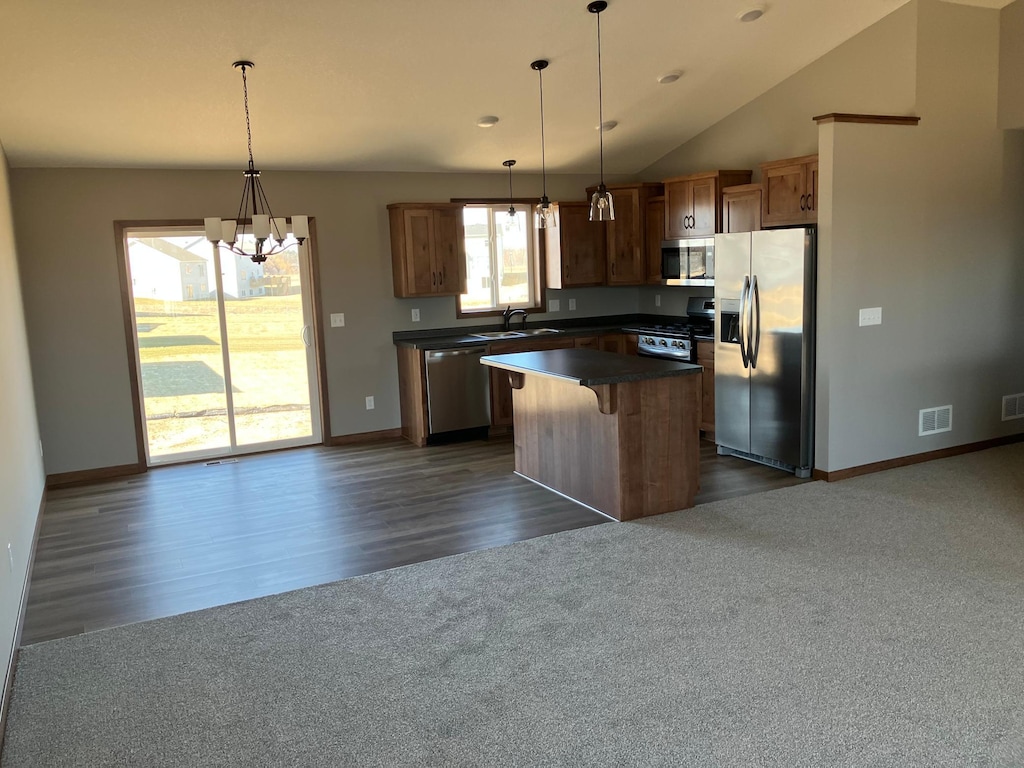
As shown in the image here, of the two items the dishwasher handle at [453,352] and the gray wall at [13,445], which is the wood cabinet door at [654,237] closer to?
the dishwasher handle at [453,352]

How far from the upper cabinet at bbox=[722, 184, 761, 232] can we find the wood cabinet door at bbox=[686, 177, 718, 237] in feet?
0.32

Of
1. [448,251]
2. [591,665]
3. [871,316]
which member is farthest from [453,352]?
[591,665]

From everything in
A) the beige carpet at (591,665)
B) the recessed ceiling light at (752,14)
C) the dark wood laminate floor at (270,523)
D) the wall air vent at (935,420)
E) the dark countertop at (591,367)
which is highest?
the recessed ceiling light at (752,14)

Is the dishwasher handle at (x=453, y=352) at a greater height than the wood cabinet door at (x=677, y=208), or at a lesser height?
lesser

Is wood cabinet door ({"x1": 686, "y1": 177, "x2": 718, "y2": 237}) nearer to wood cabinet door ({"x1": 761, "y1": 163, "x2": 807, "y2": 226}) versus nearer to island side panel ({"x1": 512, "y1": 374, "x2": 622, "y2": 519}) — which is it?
wood cabinet door ({"x1": 761, "y1": 163, "x2": 807, "y2": 226})

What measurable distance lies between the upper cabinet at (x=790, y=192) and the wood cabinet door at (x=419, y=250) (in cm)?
291

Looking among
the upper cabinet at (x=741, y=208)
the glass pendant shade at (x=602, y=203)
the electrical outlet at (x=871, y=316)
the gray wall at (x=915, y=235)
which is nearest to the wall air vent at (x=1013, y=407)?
the gray wall at (x=915, y=235)

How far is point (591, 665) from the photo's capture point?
3.07 metres

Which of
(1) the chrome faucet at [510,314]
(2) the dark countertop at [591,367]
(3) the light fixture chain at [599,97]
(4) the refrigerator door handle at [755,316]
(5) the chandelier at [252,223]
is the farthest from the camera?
(1) the chrome faucet at [510,314]

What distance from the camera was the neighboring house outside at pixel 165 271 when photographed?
254 inches

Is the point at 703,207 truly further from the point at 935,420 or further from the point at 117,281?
the point at 117,281

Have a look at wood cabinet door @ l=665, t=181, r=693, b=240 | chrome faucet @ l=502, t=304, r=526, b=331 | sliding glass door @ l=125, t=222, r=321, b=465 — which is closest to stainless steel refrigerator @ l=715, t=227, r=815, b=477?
wood cabinet door @ l=665, t=181, r=693, b=240

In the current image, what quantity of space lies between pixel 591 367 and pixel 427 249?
111 inches

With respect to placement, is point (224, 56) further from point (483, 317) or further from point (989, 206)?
point (989, 206)
